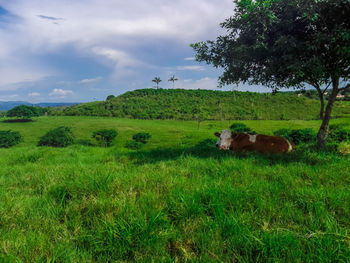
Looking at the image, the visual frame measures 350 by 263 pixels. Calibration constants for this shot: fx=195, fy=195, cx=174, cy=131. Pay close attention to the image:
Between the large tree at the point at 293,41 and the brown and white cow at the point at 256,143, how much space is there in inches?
84.6

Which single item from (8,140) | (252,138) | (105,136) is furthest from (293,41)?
(8,140)

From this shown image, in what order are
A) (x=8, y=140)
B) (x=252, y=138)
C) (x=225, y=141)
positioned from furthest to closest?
(x=8, y=140), (x=225, y=141), (x=252, y=138)

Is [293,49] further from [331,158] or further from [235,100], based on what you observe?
[235,100]

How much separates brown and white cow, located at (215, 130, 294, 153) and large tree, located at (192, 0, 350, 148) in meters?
2.15

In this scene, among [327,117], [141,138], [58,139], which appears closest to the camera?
[327,117]

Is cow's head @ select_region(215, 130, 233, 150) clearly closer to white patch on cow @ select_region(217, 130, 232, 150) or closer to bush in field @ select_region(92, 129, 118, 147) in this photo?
white patch on cow @ select_region(217, 130, 232, 150)

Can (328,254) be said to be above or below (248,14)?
below

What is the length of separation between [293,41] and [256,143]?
4005mm

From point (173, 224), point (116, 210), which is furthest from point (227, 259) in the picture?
point (116, 210)

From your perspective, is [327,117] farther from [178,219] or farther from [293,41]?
[178,219]

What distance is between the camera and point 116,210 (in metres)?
2.77

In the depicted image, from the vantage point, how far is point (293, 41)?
Result: 7070mm

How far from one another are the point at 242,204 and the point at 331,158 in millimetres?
5069

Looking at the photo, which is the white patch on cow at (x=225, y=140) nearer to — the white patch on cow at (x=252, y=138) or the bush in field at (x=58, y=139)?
the white patch on cow at (x=252, y=138)
